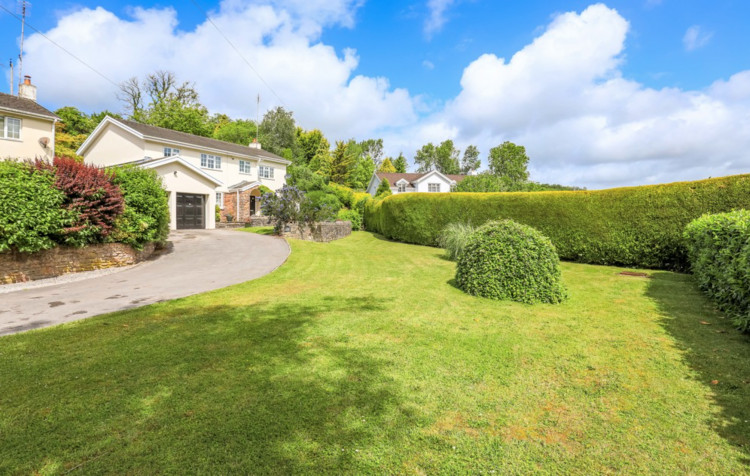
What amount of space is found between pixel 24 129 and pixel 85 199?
56.8 ft

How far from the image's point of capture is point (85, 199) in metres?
9.05

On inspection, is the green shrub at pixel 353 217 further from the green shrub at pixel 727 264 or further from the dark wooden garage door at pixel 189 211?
the green shrub at pixel 727 264

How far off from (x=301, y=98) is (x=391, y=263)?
1396 centimetres

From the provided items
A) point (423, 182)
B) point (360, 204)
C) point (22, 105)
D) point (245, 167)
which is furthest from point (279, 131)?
point (22, 105)

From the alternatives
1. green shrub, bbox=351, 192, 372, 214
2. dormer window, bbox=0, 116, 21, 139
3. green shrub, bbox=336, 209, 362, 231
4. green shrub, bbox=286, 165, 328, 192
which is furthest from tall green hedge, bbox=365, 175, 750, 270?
dormer window, bbox=0, 116, 21, 139

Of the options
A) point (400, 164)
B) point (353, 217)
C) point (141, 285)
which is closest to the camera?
point (141, 285)

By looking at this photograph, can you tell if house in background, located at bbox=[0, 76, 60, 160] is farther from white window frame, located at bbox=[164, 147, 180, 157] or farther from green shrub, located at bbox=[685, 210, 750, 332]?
green shrub, located at bbox=[685, 210, 750, 332]

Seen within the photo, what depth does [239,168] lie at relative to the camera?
2992cm

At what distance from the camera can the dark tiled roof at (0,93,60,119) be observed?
18.5 m

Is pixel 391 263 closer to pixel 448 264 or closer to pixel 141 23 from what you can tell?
pixel 448 264

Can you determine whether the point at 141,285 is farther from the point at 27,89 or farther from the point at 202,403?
the point at 27,89

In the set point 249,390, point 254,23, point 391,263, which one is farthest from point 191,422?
point 254,23

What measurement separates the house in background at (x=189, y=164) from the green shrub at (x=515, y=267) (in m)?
19.4

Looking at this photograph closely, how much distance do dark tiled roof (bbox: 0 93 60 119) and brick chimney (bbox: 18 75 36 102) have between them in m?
0.71
